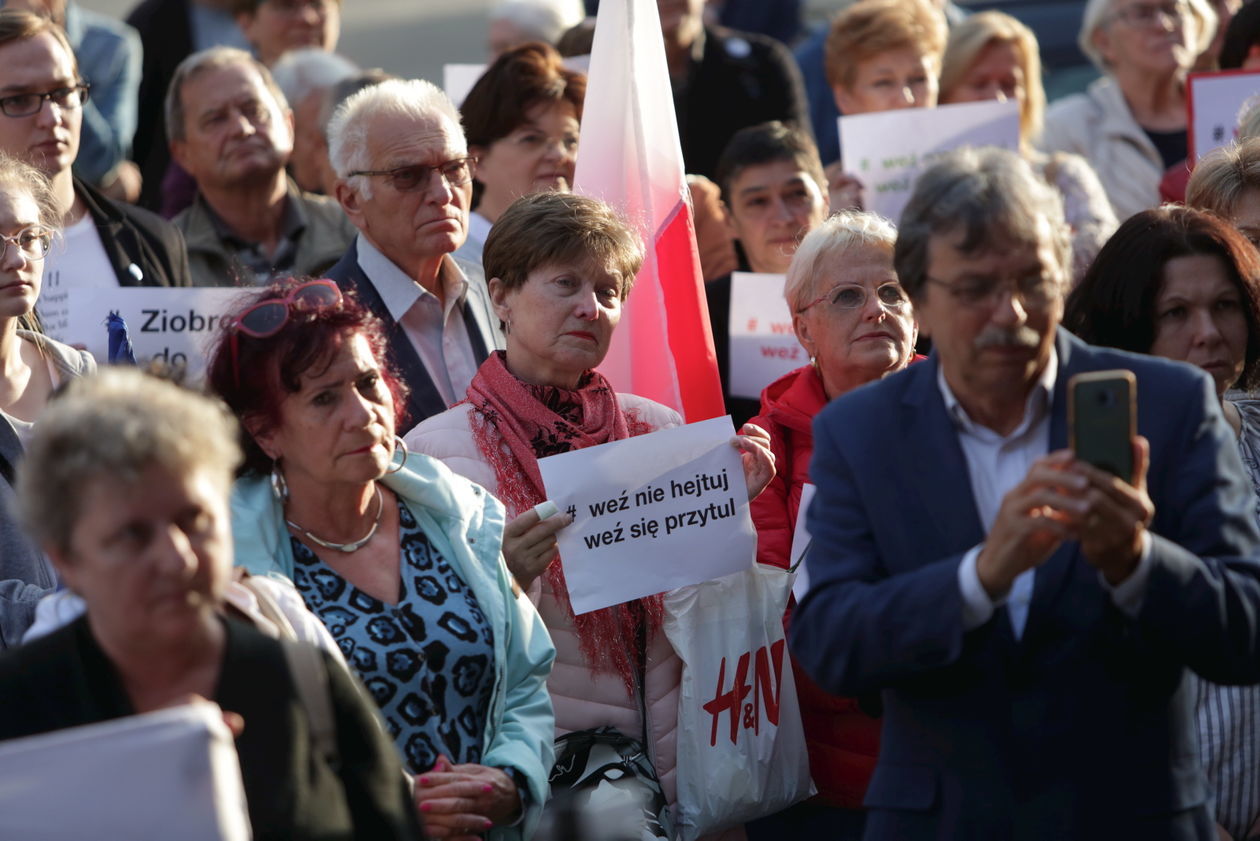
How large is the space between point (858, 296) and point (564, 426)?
0.87m

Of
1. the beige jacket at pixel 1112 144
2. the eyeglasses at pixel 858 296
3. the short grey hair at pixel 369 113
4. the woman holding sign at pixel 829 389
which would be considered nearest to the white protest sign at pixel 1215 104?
the beige jacket at pixel 1112 144

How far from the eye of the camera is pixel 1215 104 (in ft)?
20.3

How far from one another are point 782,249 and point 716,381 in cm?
134

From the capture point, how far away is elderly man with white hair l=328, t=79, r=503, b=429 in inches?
201

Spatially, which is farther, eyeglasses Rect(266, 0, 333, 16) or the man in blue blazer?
eyeglasses Rect(266, 0, 333, 16)

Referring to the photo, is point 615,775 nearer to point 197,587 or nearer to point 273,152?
point 197,587

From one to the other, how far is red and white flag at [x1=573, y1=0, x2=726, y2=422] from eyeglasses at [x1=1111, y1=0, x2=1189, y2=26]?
3103mm

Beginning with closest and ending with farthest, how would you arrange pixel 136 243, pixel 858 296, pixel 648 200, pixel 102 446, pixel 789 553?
pixel 102 446 → pixel 789 553 → pixel 858 296 → pixel 648 200 → pixel 136 243

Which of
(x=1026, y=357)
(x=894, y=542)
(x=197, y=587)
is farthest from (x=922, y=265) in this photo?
(x=197, y=587)

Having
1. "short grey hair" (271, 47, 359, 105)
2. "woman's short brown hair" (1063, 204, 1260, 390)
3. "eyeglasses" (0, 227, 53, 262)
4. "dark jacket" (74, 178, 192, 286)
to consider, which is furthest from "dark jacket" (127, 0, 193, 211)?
"woman's short brown hair" (1063, 204, 1260, 390)

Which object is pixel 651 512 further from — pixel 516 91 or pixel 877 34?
pixel 877 34

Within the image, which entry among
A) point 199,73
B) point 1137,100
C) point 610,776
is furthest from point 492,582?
point 1137,100

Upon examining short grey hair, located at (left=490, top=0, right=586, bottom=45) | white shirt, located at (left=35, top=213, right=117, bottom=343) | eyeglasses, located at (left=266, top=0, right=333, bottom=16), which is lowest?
white shirt, located at (left=35, top=213, right=117, bottom=343)

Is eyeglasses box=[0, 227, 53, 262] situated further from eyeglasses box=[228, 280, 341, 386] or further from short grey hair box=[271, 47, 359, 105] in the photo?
short grey hair box=[271, 47, 359, 105]
